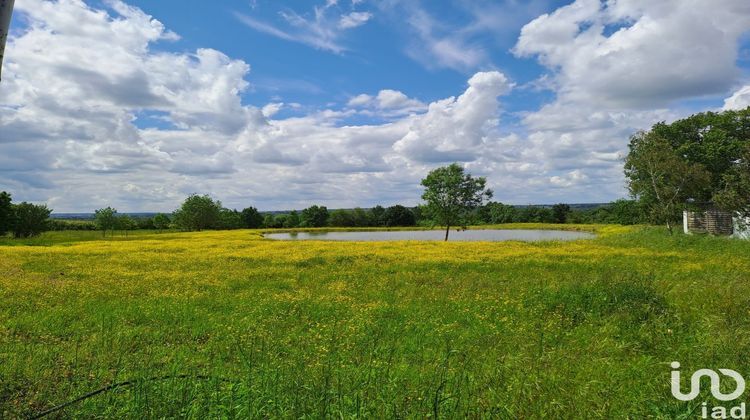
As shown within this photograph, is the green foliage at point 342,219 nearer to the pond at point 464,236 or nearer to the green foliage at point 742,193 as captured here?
the pond at point 464,236

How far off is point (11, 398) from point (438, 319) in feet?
28.6

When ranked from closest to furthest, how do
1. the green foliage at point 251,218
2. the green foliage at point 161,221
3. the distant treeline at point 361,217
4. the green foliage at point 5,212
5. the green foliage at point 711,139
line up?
the green foliage at point 711,139
the green foliage at point 5,212
the green foliage at point 161,221
the distant treeline at point 361,217
the green foliage at point 251,218

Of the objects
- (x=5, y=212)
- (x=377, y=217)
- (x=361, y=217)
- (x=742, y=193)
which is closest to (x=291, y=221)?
(x=361, y=217)

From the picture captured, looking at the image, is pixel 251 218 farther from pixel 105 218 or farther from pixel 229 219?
pixel 105 218

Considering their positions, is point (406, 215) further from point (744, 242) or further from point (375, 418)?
point (375, 418)

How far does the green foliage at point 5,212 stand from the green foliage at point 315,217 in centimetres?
6917

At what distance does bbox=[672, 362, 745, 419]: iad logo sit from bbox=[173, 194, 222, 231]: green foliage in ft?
343

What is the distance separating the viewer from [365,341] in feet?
30.6

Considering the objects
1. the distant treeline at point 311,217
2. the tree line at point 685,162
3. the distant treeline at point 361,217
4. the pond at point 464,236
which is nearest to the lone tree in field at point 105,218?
the distant treeline at point 311,217

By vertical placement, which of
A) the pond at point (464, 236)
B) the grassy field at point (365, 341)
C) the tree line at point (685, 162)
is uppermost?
the tree line at point (685, 162)

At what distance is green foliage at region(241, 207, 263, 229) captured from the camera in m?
123

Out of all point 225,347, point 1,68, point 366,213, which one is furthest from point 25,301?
point 366,213

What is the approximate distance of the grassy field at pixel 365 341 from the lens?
5332 millimetres

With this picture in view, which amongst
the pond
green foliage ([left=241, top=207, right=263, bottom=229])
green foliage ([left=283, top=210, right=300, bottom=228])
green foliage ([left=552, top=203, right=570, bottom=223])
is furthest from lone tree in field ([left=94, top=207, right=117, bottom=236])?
green foliage ([left=552, top=203, right=570, bottom=223])
